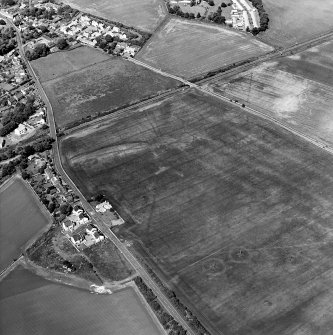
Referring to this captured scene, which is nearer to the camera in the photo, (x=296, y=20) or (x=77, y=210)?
(x=77, y=210)

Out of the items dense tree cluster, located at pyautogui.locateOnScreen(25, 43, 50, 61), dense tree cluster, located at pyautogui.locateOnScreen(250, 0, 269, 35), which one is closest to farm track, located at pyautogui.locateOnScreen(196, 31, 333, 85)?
dense tree cluster, located at pyautogui.locateOnScreen(250, 0, 269, 35)

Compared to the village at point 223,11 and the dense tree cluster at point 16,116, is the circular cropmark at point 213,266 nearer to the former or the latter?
the dense tree cluster at point 16,116

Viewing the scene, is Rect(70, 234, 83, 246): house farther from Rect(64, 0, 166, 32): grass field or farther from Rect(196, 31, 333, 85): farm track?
Rect(64, 0, 166, 32): grass field

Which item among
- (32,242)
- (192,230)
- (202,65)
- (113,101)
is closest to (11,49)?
(113,101)

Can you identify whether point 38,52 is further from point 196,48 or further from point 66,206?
point 66,206

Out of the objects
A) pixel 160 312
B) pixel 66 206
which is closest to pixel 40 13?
pixel 66 206

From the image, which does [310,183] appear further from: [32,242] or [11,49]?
[11,49]
